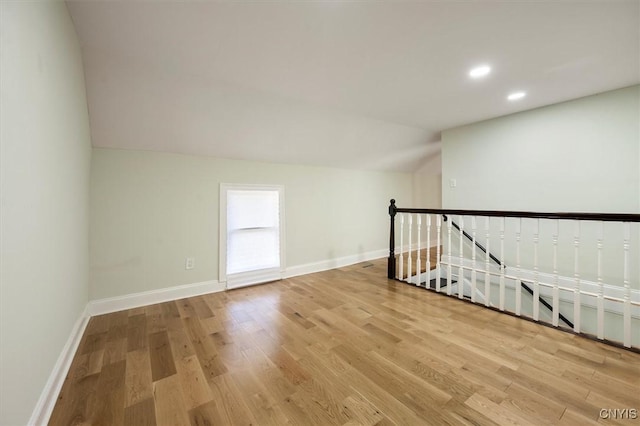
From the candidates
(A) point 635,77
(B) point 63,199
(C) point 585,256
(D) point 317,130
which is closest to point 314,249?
(D) point 317,130

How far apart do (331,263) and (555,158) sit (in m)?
3.14

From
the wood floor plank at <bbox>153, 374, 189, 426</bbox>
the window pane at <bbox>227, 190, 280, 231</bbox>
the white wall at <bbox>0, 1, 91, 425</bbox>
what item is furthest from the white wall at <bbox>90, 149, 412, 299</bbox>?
the wood floor plank at <bbox>153, 374, 189, 426</bbox>

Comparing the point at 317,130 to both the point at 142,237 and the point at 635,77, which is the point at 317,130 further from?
the point at 635,77

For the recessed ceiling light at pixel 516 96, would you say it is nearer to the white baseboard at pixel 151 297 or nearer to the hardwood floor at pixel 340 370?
the hardwood floor at pixel 340 370

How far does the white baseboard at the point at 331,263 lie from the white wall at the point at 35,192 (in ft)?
7.72

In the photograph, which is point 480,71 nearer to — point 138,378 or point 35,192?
point 35,192

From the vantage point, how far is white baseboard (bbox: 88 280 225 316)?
2.42 m

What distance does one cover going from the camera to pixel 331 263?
13.4 feet

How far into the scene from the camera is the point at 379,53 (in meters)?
1.81

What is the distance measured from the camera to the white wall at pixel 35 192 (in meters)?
0.88

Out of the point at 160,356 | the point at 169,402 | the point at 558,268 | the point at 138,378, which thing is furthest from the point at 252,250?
the point at 558,268

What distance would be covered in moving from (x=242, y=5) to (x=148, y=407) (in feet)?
7.17

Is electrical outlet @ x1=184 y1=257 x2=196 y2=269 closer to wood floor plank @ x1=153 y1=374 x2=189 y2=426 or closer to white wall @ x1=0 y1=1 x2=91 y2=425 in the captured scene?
white wall @ x1=0 y1=1 x2=91 y2=425

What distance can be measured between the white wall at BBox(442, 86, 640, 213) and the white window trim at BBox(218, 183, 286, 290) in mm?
2548
